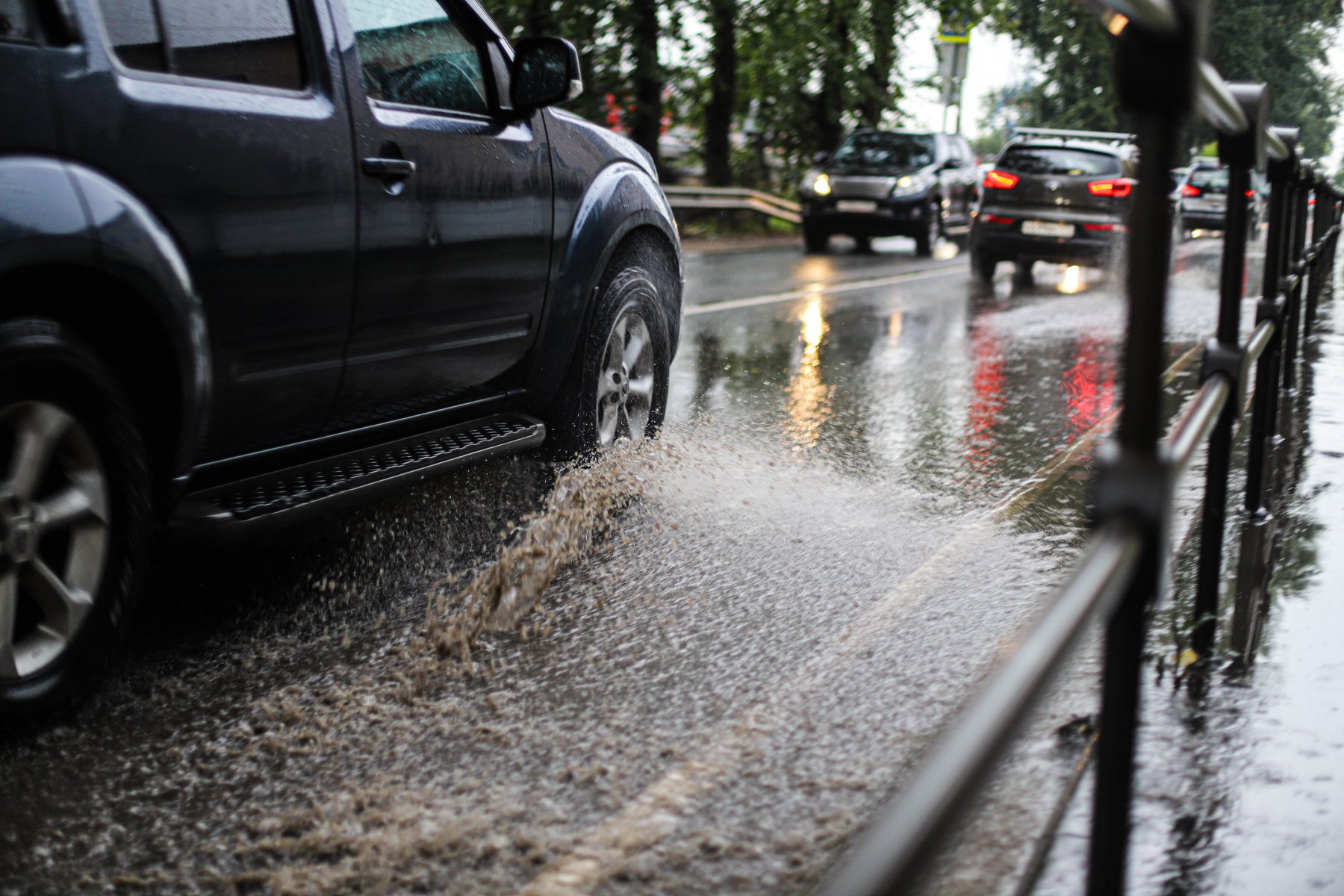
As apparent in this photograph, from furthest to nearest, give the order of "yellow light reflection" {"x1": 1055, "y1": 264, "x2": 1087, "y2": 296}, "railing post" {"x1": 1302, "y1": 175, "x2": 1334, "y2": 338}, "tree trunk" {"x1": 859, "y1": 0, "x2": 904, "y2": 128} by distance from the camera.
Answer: "tree trunk" {"x1": 859, "y1": 0, "x2": 904, "y2": 128} → "yellow light reflection" {"x1": 1055, "y1": 264, "x2": 1087, "y2": 296} → "railing post" {"x1": 1302, "y1": 175, "x2": 1334, "y2": 338}

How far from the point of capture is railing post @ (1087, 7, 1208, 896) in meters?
1.54

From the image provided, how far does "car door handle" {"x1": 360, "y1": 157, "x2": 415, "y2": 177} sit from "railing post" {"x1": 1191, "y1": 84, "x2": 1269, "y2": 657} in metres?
2.08

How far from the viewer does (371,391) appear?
3801 millimetres

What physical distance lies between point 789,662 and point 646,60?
21.1 m

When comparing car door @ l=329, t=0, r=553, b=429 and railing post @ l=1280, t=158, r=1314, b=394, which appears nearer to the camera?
car door @ l=329, t=0, r=553, b=429

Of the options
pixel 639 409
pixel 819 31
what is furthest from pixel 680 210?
pixel 639 409

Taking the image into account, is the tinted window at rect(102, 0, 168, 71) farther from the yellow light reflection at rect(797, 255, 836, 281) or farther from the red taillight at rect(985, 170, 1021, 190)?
the red taillight at rect(985, 170, 1021, 190)

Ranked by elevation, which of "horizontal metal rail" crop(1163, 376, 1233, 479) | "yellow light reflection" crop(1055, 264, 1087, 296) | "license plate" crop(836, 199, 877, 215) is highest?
"horizontal metal rail" crop(1163, 376, 1233, 479)

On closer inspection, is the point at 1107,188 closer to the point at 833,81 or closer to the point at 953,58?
the point at 833,81

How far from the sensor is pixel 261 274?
3.31 metres

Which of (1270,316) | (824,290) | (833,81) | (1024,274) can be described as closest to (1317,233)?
(1270,316)

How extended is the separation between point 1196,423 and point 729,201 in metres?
22.9

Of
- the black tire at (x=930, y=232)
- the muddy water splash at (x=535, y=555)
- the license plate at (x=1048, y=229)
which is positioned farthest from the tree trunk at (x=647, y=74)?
the muddy water splash at (x=535, y=555)

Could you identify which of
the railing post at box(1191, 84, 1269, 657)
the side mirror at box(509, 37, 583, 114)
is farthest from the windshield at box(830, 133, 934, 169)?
the railing post at box(1191, 84, 1269, 657)
